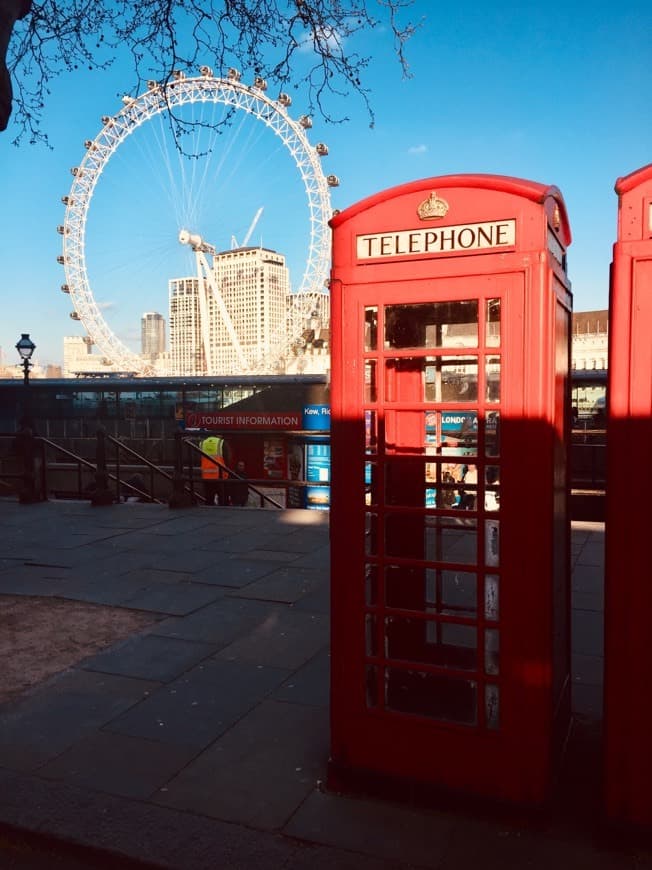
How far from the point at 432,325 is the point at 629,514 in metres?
1.01

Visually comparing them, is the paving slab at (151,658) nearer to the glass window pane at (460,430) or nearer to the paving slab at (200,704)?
the paving slab at (200,704)

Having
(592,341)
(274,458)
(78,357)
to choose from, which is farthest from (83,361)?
(274,458)

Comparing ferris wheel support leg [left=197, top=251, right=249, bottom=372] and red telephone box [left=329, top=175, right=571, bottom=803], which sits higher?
ferris wheel support leg [left=197, top=251, right=249, bottom=372]

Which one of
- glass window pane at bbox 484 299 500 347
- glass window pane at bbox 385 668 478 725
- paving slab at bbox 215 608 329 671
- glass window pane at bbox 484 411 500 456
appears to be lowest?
paving slab at bbox 215 608 329 671

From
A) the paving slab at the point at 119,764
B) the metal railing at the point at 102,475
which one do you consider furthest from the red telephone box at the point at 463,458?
the metal railing at the point at 102,475

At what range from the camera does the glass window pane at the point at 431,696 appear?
291cm

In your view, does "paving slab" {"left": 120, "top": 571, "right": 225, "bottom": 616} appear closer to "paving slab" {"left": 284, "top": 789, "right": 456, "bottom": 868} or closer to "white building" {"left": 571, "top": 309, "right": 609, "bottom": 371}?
"paving slab" {"left": 284, "top": 789, "right": 456, "bottom": 868}

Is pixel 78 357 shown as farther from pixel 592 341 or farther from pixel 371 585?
pixel 371 585

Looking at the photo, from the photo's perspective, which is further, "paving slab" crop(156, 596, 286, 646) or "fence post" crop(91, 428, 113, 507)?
"fence post" crop(91, 428, 113, 507)

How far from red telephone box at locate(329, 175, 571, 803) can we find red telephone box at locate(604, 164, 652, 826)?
0.70 ft

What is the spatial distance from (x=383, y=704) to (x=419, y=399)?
1283 mm

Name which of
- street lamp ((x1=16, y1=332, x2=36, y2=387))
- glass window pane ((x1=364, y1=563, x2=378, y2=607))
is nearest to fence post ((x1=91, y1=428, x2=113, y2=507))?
street lamp ((x1=16, y1=332, x2=36, y2=387))

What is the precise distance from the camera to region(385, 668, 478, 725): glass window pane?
9.56ft

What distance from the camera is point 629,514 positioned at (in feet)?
8.10
